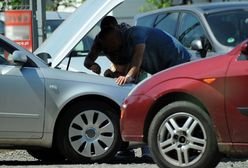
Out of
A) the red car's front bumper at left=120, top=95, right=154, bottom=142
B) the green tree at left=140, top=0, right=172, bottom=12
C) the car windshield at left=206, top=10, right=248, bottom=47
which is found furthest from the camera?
the green tree at left=140, top=0, right=172, bottom=12

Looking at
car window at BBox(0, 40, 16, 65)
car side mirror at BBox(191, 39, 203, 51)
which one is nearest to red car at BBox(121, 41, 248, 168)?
car window at BBox(0, 40, 16, 65)

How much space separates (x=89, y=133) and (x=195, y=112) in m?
2.11

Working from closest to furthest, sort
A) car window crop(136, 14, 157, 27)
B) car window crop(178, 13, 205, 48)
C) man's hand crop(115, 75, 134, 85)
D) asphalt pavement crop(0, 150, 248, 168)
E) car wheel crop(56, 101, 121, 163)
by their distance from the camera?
asphalt pavement crop(0, 150, 248, 168)
car wheel crop(56, 101, 121, 163)
man's hand crop(115, 75, 134, 85)
car window crop(178, 13, 205, 48)
car window crop(136, 14, 157, 27)

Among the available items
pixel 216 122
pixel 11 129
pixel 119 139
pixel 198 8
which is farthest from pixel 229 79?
pixel 198 8

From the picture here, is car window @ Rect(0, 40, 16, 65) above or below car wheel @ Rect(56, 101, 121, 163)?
above

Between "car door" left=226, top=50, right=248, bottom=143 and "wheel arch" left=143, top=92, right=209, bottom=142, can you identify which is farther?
"wheel arch" left=143, top=92, right=209, bottom=142

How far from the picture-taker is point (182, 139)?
23.3 feet

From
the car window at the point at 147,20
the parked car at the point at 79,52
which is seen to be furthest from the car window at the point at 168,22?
the parked car at the point at 79,52

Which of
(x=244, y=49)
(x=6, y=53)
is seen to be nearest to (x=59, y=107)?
(x=6, y=53)

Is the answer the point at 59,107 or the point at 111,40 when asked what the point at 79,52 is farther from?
the point at 59,107

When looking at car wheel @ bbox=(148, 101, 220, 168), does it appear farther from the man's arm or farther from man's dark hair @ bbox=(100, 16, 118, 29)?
man's dark hair @ bbox=(100, 16, 118, 29)

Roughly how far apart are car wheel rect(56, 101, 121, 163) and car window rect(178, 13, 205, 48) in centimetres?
215

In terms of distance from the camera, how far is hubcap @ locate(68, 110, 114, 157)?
8742mm

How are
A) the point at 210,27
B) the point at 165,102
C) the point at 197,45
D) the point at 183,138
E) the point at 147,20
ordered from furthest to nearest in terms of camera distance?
the point at 147,20 → the point at 210,27 → the point at 197,45 → the point at 165,102 → the point at 183,138
